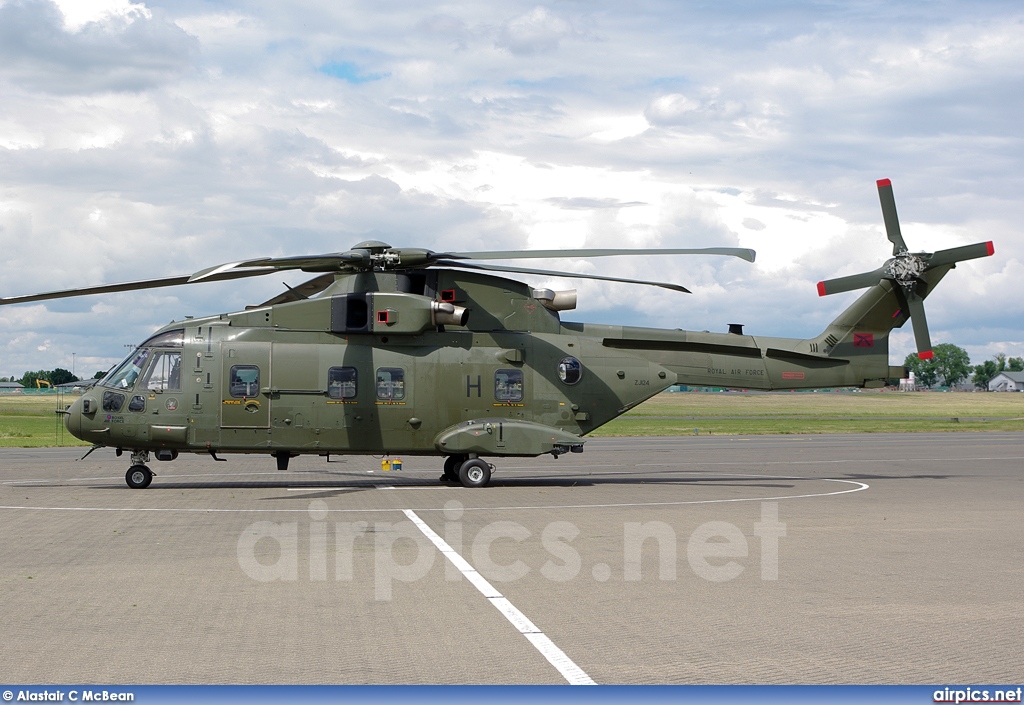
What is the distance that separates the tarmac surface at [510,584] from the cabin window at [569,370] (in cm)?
266

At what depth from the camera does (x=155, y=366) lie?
22.8m

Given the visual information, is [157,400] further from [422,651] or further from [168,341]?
[422,651]

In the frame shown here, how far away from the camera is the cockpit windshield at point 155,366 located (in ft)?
74.4

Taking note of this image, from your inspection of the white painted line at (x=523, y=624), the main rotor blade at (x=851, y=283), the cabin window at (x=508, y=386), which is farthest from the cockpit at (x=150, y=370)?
the main rotor blade at (x=851, y=283)

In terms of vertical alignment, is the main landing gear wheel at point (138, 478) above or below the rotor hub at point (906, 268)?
below

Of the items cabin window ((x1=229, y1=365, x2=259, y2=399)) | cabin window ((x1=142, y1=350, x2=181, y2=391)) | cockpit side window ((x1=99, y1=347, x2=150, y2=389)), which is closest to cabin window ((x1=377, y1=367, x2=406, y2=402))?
cabin window ((x1=229, y1=365, x2=259, y2=399))

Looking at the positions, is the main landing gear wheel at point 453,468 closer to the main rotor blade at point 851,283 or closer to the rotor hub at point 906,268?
the main rotor blade at point 851,283

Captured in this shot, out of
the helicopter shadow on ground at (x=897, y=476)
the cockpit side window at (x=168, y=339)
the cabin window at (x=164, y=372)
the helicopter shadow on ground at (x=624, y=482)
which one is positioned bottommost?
the helicopter shadow on ground at (x=897, y=476)

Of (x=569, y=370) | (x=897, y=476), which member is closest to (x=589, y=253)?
(x=569, y=370)

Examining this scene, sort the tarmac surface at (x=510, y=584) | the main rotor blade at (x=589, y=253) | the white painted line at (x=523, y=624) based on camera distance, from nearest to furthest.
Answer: the white painted line at (x=523, y=624)
the tarmac surface at (x=510, y=584)
the main rotor blade at (x=589, y=253)

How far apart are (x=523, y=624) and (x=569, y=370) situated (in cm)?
1571

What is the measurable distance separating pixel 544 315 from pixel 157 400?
8.94 metres

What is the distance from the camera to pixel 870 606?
9.48m

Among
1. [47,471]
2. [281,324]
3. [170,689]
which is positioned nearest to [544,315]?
[281,324]
